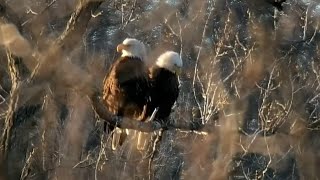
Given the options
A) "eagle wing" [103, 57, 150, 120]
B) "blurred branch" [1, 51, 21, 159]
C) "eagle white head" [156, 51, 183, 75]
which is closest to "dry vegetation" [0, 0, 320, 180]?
"blurred branch" [1, 51, 21, 159]

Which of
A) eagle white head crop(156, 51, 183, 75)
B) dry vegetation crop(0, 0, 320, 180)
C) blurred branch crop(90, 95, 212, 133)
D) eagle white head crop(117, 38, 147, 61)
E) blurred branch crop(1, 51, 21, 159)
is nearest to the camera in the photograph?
blurred branch crop(1, 51, 21, 159)

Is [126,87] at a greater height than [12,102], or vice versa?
[12,102]

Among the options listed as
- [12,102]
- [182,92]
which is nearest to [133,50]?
[12,102]

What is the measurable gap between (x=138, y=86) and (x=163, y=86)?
0.20 meters

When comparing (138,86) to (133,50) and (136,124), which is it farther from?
(136,124)

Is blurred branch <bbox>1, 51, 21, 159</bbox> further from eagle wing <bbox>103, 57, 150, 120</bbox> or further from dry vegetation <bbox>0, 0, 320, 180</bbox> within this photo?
eagle wing <bbox>103, 57, 150, 120</bbox>

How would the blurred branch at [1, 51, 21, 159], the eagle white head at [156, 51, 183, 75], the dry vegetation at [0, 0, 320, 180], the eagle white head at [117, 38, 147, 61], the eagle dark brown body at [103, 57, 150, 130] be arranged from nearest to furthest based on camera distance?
the blurred branch at [1, 51, 21, 159], the dry vegetation at [0, 0, 320, 180], the eagle dark brown body at [103, 57, 150, 130], the eagle white head at [117, 38, 147, 61], the eagle white head at [156, 51, 183, 75]

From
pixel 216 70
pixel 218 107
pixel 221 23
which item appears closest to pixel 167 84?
pixel 218 107

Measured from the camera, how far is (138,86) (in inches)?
203

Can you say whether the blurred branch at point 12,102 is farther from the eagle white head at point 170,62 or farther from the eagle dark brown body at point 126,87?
the eagle white head at point 170,62

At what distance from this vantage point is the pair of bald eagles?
5.16 meters

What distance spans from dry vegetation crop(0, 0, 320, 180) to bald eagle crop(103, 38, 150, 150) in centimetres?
16

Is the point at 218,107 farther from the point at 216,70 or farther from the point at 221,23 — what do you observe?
the point at 221,23

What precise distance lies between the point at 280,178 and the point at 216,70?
6649mm
